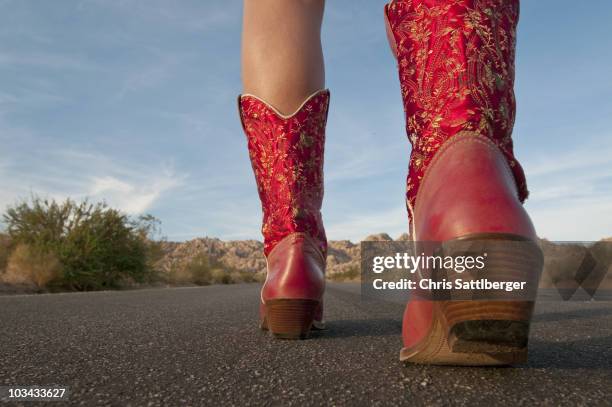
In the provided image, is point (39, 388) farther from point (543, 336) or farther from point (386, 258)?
point (543, 336)

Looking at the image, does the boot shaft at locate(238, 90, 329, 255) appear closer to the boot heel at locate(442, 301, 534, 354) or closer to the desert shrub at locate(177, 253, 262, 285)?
the boot heel at locate(442, 301, 534, 354)

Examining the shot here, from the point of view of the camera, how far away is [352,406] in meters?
0.60

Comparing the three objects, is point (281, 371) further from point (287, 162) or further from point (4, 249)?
point (4, 249)

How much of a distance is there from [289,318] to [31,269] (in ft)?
26.7

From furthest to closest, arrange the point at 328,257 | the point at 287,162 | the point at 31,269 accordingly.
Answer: the point at 328,257, the point at 31,269, the point at 287,162

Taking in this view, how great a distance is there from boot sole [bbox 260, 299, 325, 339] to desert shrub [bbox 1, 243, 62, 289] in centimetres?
764

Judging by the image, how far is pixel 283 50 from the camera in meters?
1.34

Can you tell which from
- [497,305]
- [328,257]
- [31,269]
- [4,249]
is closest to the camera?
[497,305]

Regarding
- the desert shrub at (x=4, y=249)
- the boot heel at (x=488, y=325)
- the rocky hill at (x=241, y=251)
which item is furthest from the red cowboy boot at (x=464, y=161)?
the rocky hill at (x=241, y=251)

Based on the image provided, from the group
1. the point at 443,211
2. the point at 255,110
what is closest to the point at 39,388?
the point at 443,211

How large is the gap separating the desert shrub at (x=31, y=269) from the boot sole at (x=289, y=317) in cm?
764

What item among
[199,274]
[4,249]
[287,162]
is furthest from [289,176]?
[199,274]

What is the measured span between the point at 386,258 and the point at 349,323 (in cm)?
79

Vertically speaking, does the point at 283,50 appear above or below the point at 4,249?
above
